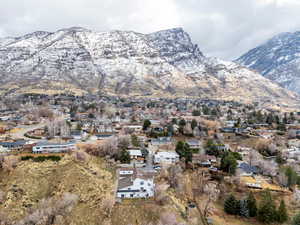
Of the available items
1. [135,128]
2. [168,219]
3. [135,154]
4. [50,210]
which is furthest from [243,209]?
[135,128]

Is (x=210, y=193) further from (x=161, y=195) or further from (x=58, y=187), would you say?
(x=58, y=187)

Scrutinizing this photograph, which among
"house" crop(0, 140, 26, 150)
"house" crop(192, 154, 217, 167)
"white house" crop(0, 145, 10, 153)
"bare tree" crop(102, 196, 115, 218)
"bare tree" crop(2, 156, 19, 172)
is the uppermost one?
"house" crop(0, 140, 26, 150)

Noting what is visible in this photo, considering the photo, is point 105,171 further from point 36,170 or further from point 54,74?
point 54,74

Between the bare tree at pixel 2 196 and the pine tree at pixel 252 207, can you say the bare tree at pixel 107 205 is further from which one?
the pine tree at pixel 252 207

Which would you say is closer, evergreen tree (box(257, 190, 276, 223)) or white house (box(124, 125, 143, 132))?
evergreen tree (box(257, 190, 276, 223))

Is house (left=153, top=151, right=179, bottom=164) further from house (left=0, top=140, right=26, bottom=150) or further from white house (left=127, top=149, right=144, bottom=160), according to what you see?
house (left=0, top=140, right=26, bottom=150)

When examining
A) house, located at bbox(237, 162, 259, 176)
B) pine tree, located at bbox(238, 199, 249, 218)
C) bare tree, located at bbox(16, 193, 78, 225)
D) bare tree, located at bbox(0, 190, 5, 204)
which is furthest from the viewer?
house, located at bbox(237, 162, 259, 176)

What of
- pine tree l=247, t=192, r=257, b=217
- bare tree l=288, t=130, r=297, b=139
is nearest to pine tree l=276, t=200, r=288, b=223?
pine tree l=247, t=192, r=257, b=217

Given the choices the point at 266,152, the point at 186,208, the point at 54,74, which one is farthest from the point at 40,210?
the point at 54,74

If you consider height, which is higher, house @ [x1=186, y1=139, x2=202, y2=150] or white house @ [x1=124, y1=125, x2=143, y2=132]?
white house @ [x1=124, y1=125, x2=143, y2=132]

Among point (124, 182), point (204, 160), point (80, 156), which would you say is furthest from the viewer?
point (204, 160)

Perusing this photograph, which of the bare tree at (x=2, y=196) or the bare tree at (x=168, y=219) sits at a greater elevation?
the bare tree at (x=2, y=196)

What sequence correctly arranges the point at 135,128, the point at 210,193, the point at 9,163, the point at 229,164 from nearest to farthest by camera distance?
the point at 9,163 → the point at 210,193 → the point at 229,164 → the point at 135,128

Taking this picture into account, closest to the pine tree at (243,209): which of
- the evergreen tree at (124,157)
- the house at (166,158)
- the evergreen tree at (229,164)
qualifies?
the evergreen tree at (229,164)
